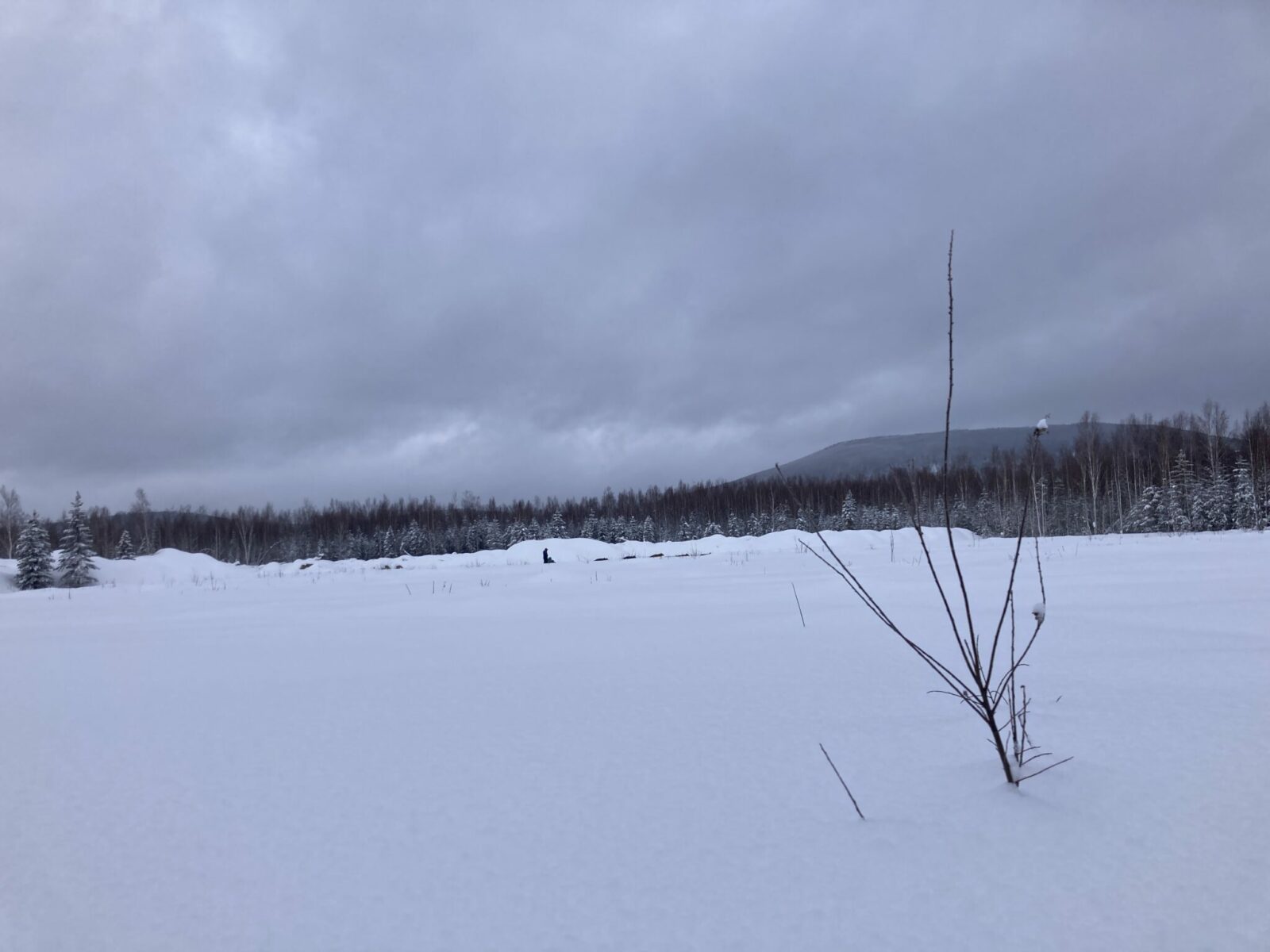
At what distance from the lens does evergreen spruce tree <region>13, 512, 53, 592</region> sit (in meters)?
24.2

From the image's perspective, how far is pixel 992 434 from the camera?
16825 centimetres

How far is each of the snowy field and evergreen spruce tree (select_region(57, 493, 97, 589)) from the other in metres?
27.8

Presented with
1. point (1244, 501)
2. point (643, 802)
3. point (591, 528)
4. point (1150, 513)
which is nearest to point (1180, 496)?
point (1150, 513)

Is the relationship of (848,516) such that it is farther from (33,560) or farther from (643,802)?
(643,802)

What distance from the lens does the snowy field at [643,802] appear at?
1.34 m

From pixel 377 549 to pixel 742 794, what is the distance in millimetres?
58752

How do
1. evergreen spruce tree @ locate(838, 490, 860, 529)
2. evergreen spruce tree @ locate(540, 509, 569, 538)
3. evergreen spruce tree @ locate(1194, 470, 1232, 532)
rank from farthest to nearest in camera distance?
evergreen spruce tree @ locate(540, 509, 569, 538) < evergreen spruce tree @ locate(838, 490, 860, 529) < evergreen spruce tree @ locate(1194, 470, 1232, 532)

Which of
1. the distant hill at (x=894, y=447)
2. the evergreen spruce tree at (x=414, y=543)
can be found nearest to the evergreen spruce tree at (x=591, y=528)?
the evergreen spruce tree at (x=414, y=543)

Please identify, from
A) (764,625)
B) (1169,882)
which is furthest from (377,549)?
(1169,882)

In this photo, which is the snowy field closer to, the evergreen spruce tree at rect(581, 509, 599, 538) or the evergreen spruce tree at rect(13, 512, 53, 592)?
the evergreen spruce tree at rect(13, 512, 53, 592)

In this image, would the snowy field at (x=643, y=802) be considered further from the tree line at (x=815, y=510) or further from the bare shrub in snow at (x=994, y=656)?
the tree line at (x=815, y=510)

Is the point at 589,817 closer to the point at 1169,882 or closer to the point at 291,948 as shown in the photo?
the point at 291,948

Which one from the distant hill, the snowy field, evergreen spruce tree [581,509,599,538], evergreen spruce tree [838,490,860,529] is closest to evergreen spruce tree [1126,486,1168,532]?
evergreen spruce tree [838,490,860,529]

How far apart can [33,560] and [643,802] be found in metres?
32.6
